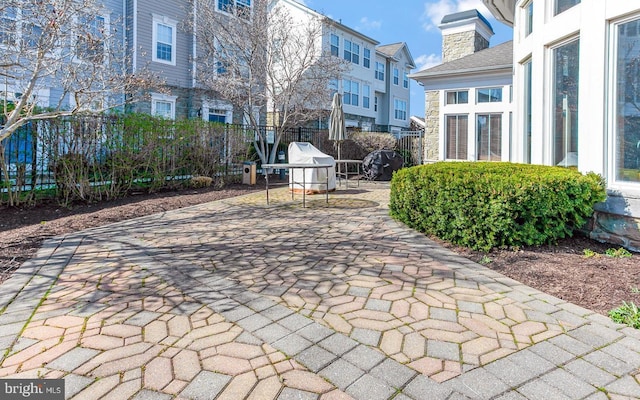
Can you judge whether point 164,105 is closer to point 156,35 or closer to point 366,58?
point 156,35

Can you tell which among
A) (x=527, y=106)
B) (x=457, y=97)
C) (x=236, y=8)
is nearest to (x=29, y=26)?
(x=527, y=106)

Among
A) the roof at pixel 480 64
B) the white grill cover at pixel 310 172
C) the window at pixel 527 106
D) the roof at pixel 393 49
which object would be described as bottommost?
the white grill cover at pixel 310 172

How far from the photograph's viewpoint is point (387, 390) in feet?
6.47

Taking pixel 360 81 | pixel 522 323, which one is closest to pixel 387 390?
pixel 522 323

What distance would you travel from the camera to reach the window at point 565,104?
542 cm

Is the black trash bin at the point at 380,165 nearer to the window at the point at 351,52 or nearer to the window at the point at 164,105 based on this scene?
the window at the point at 164,105

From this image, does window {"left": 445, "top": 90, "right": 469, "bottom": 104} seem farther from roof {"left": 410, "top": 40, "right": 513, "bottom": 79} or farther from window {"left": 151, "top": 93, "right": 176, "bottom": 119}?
window {"left": 151, "top": 93, "right": 176, "bottom": 119}

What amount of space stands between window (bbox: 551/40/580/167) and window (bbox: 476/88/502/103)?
695 centimetres

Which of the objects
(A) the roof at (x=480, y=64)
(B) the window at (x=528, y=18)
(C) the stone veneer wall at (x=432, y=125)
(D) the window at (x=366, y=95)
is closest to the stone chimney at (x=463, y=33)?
(A) the roof at (x=480, y=64)

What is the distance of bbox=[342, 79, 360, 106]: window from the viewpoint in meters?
24.2

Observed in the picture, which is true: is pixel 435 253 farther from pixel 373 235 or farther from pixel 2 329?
pixel 2 329

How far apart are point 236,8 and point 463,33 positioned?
921 cm

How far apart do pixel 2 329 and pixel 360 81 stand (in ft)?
81.2

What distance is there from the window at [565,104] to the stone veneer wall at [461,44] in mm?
10944
